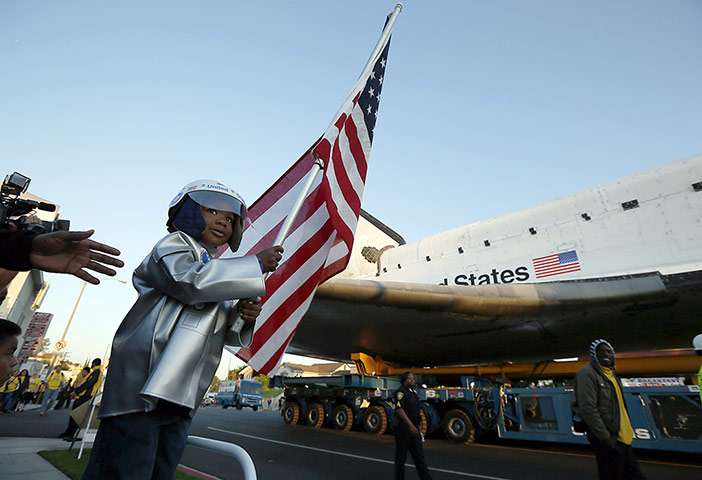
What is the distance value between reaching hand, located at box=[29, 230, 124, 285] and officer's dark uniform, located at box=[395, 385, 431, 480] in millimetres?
3767

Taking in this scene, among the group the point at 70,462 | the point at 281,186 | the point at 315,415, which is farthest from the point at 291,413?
the point at 281,186

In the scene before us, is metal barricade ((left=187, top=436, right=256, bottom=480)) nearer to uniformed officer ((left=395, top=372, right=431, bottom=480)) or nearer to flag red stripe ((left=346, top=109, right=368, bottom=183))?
flag red stripe ((left=346, top=109, right=368, bottom=183))

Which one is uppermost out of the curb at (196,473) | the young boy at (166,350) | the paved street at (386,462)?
the young boy at (166,350)

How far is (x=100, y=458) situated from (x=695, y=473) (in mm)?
7261

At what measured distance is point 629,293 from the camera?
23.8 feet

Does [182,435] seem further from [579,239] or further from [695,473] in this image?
[579,239]

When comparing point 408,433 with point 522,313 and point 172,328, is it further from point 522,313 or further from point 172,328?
point 522,313

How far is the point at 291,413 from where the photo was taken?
466 inches

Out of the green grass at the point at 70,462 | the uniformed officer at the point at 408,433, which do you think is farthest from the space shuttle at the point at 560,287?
the green grass at the point at 70,462

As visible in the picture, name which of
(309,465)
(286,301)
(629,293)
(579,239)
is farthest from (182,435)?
(579,239)

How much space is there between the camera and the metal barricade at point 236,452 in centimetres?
129

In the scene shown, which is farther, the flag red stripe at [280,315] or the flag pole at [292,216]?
the flag red stripe at [280,315]

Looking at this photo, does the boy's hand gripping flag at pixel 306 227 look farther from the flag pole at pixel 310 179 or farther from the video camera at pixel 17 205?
the video camera at pixel 17 205

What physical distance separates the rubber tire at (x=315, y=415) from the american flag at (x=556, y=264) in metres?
7.65
